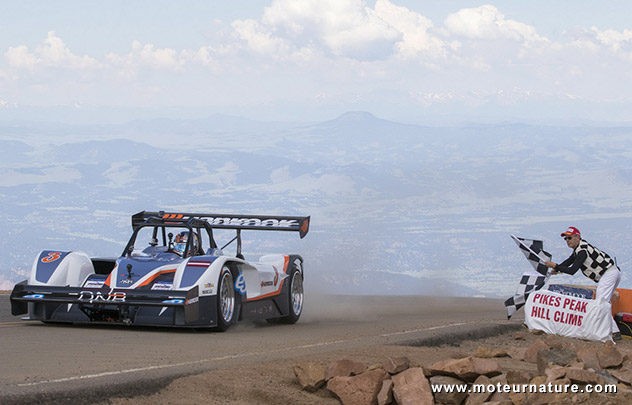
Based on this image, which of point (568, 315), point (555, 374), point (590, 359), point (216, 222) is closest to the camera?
point (555, 374)

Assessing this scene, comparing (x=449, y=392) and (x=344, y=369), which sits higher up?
(x=344, y=369)

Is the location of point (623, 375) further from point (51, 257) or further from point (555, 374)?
point (51, 257)

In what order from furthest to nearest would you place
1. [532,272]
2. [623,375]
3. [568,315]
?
[532,272], [568,315], [623,375]

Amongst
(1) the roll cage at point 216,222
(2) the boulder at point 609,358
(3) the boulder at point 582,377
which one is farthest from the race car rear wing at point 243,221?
(3) the boulder at point 582,377

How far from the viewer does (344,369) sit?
315 inches

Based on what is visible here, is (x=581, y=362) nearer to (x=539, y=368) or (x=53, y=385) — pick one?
(x=539, y=368)

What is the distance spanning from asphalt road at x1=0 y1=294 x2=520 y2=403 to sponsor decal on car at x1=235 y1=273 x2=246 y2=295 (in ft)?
1.83

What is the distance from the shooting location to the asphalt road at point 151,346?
7460 millimetres

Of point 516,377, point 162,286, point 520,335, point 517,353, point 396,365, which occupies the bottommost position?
point 520,335

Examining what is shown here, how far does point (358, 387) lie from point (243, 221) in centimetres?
751

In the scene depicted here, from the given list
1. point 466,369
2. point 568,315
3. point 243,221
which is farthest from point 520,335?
point 466,369

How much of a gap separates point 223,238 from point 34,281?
72.4 m

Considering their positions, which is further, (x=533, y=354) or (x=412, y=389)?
(x=533, y=354)

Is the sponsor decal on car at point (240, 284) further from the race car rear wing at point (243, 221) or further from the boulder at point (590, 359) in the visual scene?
the boulder at point (590, 359)
